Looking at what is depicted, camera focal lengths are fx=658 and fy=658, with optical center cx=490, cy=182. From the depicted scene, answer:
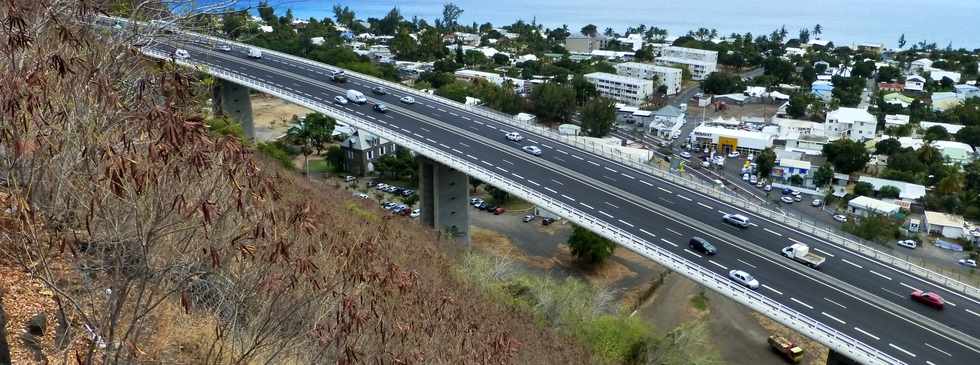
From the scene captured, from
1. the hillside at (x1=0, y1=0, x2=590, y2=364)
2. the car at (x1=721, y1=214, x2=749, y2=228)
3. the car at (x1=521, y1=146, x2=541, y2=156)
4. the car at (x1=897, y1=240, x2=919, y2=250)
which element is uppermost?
the hillside at (x1=0, y1=0, x2=590, y2=364)

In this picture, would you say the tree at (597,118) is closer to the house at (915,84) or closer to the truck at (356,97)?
the truck at (356,97)

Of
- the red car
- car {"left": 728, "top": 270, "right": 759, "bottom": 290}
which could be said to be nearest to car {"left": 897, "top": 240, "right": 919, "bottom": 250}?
the red car

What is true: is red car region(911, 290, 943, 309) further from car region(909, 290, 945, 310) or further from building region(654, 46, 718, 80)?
building region(654, 46, 718, 80)

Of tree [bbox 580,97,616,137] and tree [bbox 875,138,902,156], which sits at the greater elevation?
tree [bbox 580,97,616,137]

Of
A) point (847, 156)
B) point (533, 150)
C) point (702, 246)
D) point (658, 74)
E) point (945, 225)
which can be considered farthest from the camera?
point (658, 74)

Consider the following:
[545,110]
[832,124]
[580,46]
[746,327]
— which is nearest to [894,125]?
[832,124]

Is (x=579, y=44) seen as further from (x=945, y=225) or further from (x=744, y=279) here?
(x=744, y=279)

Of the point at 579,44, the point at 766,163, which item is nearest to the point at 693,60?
the point at 579,44
